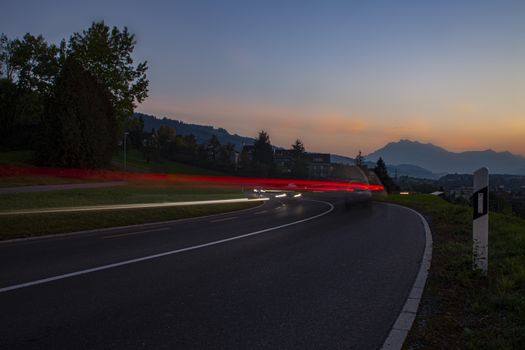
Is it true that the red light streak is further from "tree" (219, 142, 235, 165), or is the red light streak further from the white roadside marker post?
"tree" (219, 142, 235, 165)

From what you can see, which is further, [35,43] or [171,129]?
[171,129]

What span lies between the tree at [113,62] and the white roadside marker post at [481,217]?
1732 inches

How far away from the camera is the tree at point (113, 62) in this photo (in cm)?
4638

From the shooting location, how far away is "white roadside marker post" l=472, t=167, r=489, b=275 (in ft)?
21.2

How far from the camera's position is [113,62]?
47.2 m

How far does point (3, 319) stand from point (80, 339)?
114cm

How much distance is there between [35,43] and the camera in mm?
59125

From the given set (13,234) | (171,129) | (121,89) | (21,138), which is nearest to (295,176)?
(121,89)

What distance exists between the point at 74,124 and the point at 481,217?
1530 inches

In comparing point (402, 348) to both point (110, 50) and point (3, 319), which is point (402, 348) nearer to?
point (3, 319)

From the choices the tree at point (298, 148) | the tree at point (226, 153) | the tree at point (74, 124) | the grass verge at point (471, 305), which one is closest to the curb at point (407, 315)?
the grass verge at point (471, 305)

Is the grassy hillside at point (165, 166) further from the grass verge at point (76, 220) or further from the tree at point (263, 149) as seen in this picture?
the grass verge at point (76, 220)

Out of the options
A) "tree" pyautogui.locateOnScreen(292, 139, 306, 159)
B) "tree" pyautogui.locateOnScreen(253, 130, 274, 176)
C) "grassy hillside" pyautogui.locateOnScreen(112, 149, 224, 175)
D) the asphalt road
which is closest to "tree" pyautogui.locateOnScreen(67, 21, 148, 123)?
"grassy hillside" pyautogui.locateOnScreen(112, 149, 224, 175)

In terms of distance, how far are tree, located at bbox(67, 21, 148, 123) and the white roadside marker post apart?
144 feet
